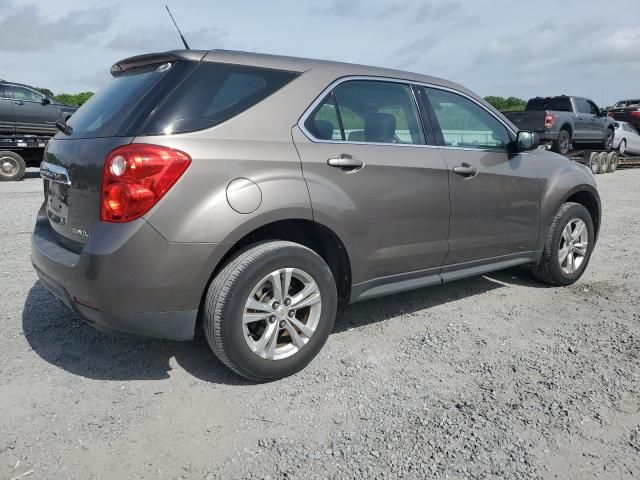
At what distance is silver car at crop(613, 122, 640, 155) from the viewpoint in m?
20.5

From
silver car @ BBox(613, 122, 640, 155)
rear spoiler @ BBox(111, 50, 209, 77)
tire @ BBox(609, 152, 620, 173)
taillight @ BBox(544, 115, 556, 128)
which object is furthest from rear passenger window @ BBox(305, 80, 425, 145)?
silver car @ BBox(613, 122, 640, 155)

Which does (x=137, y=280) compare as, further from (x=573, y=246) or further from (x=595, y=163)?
(x=595, y=163)

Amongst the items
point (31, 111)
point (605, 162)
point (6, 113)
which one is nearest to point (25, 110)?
point (31, 111)

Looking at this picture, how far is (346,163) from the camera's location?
3227mm

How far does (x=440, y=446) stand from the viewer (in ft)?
8.19

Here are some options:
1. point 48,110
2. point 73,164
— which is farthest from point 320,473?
point 48,110

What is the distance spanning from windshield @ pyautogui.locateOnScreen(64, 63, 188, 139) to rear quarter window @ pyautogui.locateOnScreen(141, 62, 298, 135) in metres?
0.15

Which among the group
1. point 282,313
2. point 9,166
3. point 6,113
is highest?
point 6,113

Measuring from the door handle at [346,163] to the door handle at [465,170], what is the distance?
90 cm

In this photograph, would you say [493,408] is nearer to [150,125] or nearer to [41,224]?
[150,125]

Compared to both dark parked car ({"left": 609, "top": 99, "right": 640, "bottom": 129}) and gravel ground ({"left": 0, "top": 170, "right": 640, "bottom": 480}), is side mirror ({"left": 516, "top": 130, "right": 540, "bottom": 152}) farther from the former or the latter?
dark parked car ({"left": 609, "top": 99, "right": 640, "bottom": 129})

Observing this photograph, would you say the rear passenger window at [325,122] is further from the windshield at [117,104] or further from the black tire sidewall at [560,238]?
the black tire sidewall at [560,238]

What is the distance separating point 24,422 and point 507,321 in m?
3.17

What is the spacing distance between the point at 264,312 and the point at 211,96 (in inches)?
46.2
